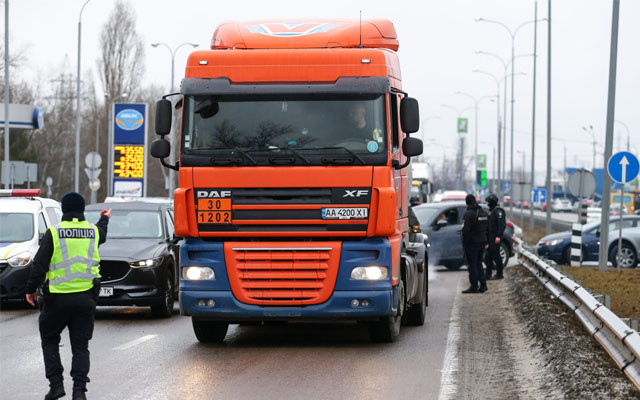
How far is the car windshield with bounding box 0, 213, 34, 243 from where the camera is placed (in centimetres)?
1753

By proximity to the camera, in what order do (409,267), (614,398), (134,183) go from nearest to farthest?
(614,398) < (409,267) < (134,183)

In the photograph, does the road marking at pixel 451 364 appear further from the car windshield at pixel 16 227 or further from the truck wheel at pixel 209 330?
the car windshield at pixel 16 227

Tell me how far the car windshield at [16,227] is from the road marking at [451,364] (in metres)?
6.96

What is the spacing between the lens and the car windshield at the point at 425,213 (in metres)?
26.7

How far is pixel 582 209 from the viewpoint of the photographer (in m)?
31.5

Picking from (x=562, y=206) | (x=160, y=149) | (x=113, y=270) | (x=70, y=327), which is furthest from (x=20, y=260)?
(x=562, y=206)

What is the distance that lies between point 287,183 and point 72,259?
335 cm

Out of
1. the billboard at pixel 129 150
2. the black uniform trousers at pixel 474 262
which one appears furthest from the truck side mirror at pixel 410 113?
the billboard at pixel 129 150

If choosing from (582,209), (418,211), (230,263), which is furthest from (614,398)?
(582,209)

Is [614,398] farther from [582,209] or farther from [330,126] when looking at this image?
[582,209]

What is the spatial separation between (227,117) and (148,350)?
2.72 meters

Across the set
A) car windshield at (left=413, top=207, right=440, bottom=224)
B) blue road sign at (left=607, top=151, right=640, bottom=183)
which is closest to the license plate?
blue road sign at (left=607, top=151, right=640, bottom=183)

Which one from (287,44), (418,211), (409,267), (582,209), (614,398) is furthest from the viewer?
(582,209)

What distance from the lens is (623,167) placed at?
23.9 meters
